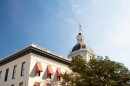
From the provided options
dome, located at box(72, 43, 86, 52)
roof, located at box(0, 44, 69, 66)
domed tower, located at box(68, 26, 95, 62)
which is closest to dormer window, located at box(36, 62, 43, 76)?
roof, located at box(0, 44, 69, 66)

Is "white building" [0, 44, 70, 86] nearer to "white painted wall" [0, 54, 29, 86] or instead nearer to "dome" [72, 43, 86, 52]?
"white painted wall" [0, 54, 29, 86]

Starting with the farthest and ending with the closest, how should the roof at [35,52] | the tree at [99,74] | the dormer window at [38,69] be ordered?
1. the roof at [35,52]
2. the dormer window at [38,69]
3. the tree at [99,74]

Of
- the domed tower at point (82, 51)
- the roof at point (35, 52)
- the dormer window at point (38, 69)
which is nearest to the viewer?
the dormer window at point (38, 69)

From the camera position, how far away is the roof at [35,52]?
3045 cm

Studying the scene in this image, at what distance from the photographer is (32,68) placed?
1156 inches

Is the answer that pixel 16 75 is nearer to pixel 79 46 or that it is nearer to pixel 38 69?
pixel 38 69

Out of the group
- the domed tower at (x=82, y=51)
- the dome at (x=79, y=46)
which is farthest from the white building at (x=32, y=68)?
the dome at (x=79, y=46)

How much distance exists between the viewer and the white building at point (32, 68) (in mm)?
29169

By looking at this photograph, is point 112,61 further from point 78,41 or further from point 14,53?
point 78,41

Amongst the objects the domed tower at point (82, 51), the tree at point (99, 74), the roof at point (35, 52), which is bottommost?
the tree at point (99, 74)

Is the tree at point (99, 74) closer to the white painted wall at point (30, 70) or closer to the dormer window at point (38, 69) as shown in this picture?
the white painted wall at point (30, 70)

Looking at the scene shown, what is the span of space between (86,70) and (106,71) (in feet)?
10.1

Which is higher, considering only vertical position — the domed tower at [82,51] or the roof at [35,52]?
the domed tower at [82,51]

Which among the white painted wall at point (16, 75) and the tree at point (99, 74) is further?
the white painted wall at point (16, 75)
